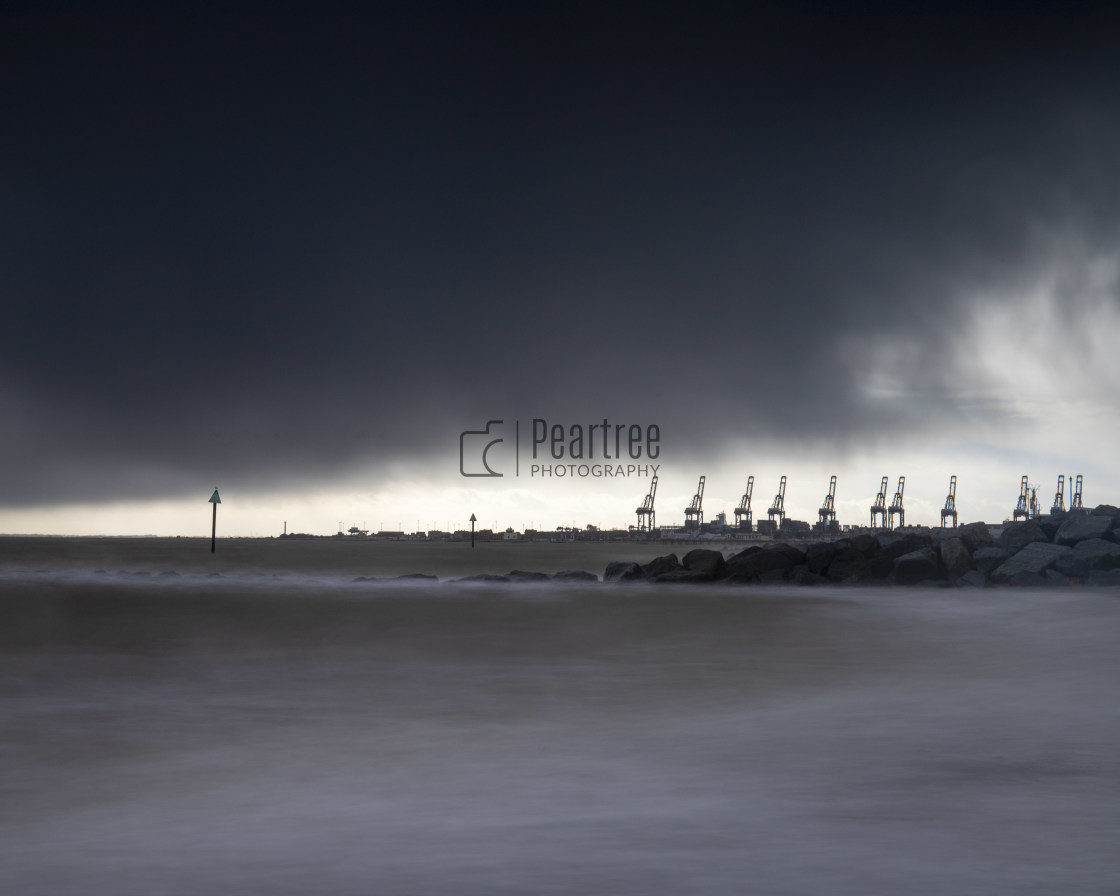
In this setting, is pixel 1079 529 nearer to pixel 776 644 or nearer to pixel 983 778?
pixel 776 644

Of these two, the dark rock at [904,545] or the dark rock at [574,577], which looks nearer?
the dark rock at [904,545]

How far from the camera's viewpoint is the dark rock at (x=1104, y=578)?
80.5 feet

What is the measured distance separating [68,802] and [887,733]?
595cm

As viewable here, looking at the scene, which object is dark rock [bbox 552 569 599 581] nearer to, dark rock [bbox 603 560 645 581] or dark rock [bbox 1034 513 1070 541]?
dark rock [bbox 603 560 645 581]

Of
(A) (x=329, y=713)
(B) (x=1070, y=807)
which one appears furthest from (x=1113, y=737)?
(A) (x=329, y=713)

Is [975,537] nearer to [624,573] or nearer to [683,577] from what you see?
[683,577]

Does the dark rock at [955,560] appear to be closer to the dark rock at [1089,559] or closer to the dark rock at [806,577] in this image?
the dark rock at [1089,559]

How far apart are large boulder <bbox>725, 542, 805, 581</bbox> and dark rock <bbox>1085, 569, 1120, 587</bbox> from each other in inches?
374

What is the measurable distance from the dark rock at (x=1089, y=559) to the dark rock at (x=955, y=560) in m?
2.77

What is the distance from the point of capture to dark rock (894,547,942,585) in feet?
94.4

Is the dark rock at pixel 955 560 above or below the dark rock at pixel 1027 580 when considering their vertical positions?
above

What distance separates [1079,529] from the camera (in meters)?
28.8

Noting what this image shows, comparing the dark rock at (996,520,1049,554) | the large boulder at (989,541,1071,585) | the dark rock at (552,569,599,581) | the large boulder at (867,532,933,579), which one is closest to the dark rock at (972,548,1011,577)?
the dark rock at (996,520,1049,554)

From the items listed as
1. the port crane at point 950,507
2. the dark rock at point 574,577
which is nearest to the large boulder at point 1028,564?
the dark rock at point 574,577
